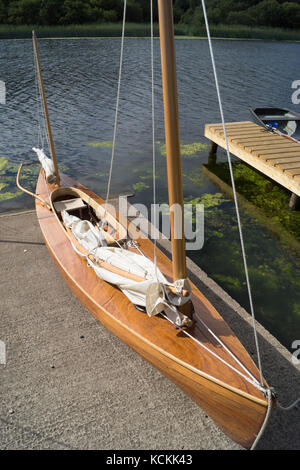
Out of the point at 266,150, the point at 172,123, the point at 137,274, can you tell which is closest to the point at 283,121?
the point at 266,150

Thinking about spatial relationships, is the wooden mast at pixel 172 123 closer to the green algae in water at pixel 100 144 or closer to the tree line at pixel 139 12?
the green algae in water at pixel 100 144

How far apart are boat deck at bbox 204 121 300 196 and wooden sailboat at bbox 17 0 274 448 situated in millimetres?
5372

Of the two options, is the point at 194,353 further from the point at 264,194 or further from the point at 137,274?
the point at 264,194

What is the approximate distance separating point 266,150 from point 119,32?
140 feet

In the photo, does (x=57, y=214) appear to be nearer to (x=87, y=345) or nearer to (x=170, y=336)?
(x=87, y=345)

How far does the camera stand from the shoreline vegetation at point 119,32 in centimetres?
4369

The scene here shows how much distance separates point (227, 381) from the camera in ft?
12.8

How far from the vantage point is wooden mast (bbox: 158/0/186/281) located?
133 inches

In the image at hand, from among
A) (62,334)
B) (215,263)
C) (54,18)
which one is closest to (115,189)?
(215,263)

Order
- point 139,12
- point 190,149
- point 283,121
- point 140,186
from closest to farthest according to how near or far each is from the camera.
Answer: point 140,186
point 283,121
point 190,149
point 139,12

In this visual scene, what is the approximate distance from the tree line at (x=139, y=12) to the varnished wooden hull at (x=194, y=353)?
1993 inches

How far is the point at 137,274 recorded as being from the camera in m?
5.07

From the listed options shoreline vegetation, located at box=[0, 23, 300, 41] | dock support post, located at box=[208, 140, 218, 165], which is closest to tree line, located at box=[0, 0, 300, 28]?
shoreline vegetation, located at box=[0, 23, 300, 41]
